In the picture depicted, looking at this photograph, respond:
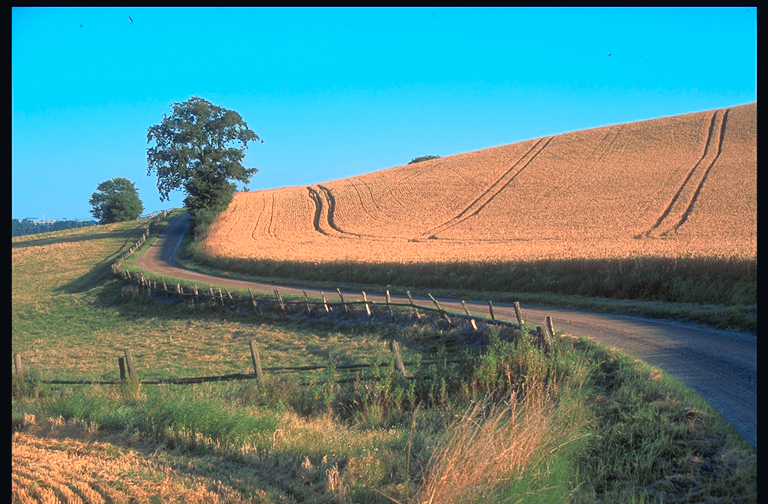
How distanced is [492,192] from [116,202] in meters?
76.5

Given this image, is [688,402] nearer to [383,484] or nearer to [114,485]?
[383,484]

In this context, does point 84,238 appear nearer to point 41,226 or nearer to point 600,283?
point 41,226

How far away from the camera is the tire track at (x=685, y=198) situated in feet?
96.5

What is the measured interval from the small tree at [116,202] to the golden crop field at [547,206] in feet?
125

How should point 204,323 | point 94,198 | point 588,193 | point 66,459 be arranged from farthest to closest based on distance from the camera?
1. point 94,198
2. point 588,193
3. point 204,323
4. point 66,459

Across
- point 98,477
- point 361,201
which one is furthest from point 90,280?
point 98,477

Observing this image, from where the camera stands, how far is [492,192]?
51.3m

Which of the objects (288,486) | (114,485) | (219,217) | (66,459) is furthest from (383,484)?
(219,217)

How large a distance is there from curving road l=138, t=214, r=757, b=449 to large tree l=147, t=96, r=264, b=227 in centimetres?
4478

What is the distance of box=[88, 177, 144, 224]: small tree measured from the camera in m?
99.1

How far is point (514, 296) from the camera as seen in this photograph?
69.8 feet

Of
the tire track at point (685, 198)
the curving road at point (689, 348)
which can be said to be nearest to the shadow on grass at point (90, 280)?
the curving road at point (689, 348)

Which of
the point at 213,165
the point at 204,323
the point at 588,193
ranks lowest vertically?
the point at 204,323

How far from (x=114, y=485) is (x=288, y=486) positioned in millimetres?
1742
